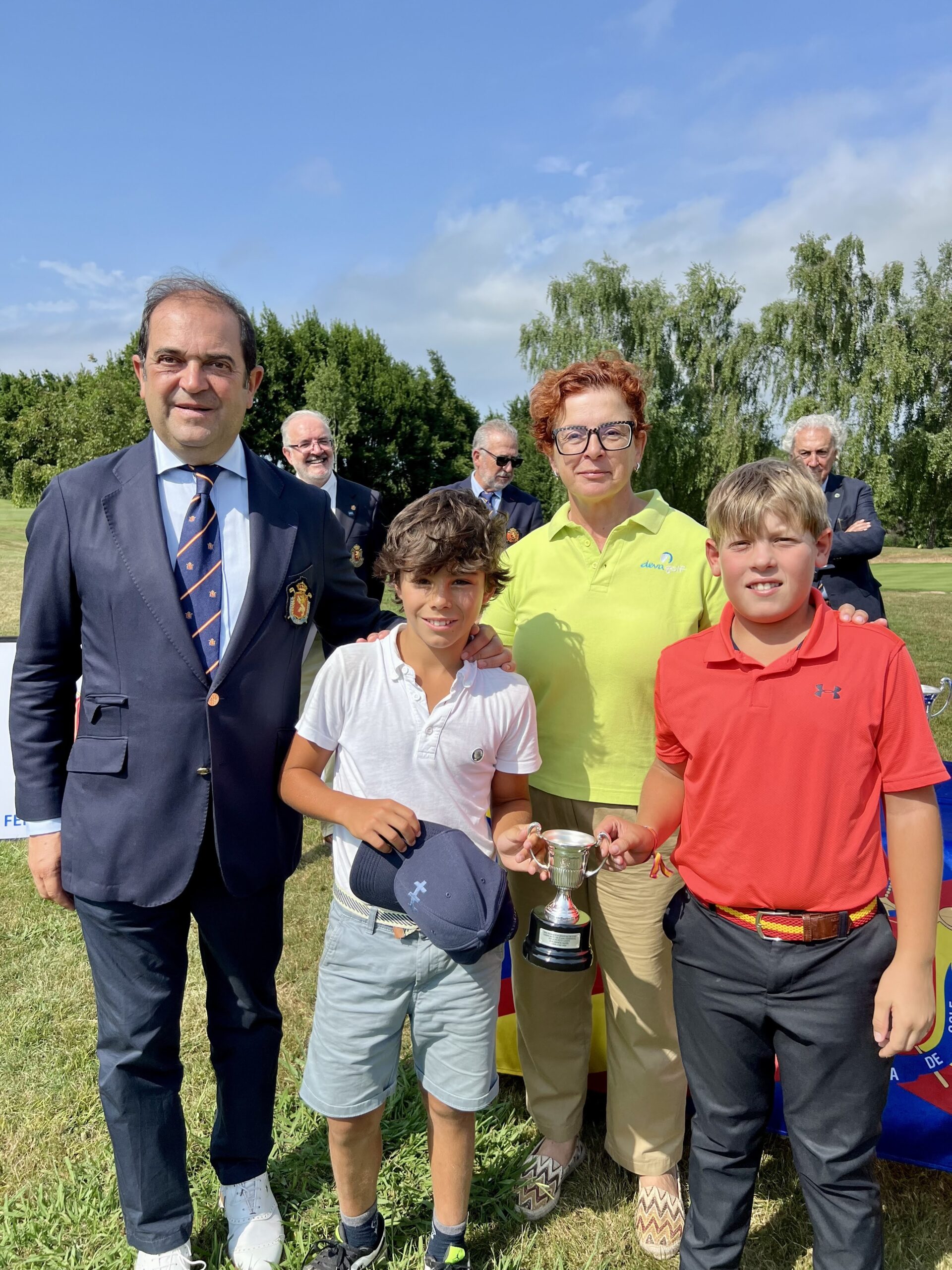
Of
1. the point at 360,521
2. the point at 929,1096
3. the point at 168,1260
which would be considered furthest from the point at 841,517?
the point at 168,1260

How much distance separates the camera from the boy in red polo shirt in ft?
6.00

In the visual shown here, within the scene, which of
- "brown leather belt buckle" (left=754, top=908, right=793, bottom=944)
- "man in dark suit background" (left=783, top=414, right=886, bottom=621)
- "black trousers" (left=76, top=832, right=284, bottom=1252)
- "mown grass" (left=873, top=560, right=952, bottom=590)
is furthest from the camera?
"mown grass" (left=873, top=560, right=952, bottom=590)

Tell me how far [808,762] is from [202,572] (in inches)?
59.6

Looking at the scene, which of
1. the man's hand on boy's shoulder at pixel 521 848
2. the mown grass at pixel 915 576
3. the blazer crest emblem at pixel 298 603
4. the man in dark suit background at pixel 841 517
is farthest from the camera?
the mown grass at pixel 915 576

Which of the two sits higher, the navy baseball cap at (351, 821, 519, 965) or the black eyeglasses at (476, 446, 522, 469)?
the black eyeglasses at (476, 446, 522, 469)

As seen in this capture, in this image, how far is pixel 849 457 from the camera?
84.6 feet

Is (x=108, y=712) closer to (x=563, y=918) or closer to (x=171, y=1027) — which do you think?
(x=171, y=1027)

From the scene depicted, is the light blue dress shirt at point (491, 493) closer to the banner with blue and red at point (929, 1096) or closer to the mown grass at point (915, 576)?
the banner with blue and red at point (929, 1096)

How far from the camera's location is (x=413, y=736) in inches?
83.8

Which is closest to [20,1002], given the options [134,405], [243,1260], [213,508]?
[243,1260]

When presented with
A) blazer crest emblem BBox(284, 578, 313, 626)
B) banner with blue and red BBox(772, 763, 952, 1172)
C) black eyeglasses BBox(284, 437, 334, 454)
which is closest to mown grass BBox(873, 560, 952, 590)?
black eyeglasses BBox(284, 437, 334, 454)

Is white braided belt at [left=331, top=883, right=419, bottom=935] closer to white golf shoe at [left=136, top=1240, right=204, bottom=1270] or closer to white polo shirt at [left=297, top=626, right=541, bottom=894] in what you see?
white polo shirt at [left=297, top=626, right=541, bottom=894]

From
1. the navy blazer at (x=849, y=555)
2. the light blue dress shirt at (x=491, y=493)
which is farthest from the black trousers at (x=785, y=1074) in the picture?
the light blue dress shirt at (x=491, y=493)

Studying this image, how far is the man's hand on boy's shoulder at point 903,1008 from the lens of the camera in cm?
177
